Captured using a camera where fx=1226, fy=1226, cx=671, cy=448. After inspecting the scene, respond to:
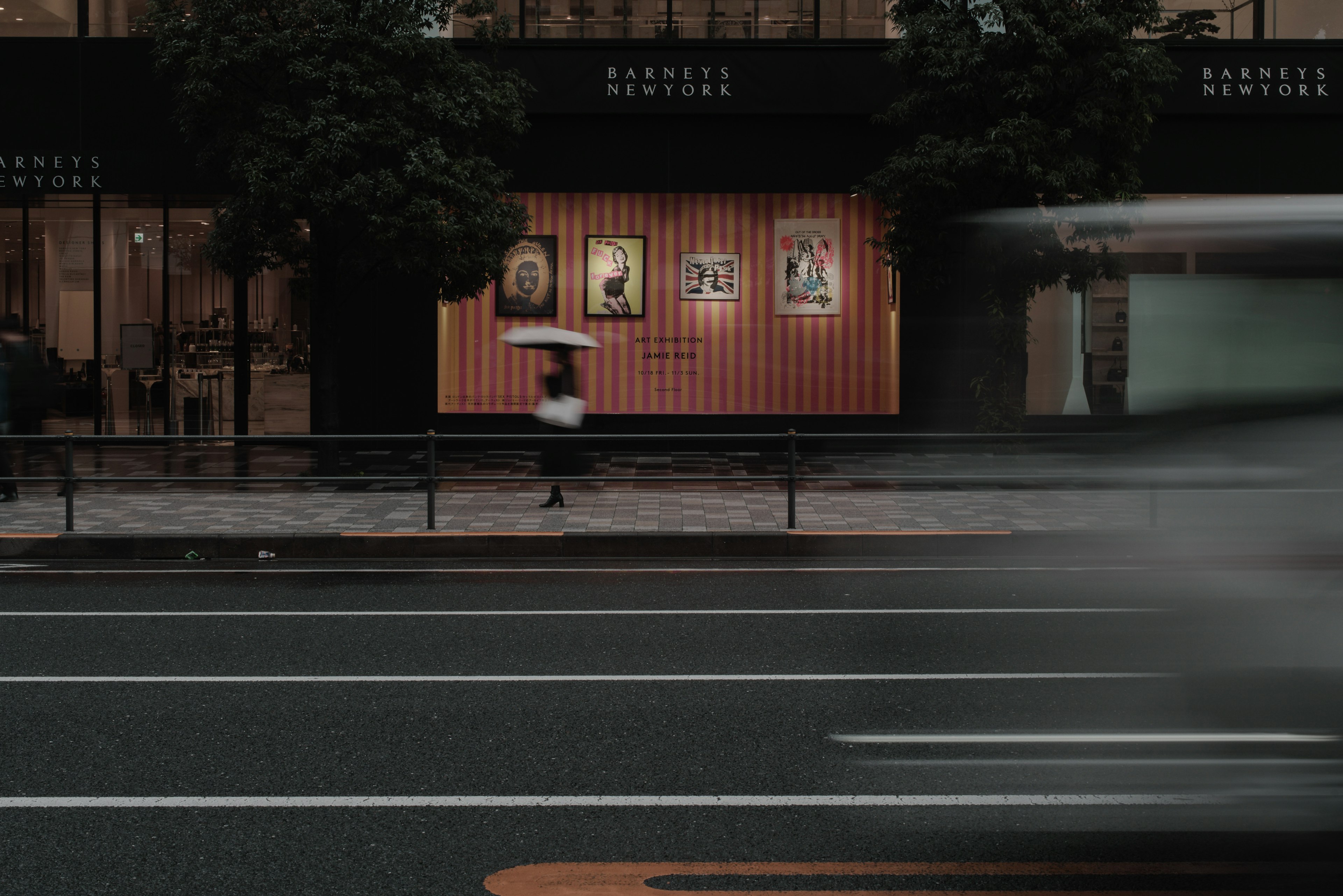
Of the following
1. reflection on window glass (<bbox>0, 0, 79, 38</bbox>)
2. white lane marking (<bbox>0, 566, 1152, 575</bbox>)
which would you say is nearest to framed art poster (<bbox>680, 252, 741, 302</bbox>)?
white lane marking (<bbox>0, 566, 1152, 575</bbox>)

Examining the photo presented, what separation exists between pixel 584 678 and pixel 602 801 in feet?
6.24

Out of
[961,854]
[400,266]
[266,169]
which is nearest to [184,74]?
[266,169]

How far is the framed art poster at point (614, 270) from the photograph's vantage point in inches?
741

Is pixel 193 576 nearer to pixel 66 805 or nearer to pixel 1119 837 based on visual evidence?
pixel 66 805

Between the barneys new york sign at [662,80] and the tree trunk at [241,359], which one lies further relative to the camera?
the tree trunk at [241,359]

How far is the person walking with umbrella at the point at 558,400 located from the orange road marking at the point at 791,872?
26.6ft

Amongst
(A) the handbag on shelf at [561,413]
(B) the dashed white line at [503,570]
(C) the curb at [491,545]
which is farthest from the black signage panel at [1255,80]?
(B) the dashed white line at [503,570]

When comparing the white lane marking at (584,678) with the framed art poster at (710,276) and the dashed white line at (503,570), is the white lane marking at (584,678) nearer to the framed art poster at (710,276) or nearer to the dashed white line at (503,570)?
the dashed white line at (503,570)

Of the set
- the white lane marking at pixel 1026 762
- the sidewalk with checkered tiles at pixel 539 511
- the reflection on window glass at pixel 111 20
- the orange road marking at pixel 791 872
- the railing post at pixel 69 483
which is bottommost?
the orange road marking at pixel 791 872

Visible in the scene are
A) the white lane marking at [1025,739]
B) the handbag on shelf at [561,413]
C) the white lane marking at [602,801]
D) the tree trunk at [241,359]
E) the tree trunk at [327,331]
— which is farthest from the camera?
the tree trunk at [241,359]

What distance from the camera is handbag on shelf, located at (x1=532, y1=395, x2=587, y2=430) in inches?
491

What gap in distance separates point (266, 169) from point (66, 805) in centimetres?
1025

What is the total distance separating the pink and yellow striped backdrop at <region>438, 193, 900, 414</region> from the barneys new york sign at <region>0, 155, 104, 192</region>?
5.61 metres

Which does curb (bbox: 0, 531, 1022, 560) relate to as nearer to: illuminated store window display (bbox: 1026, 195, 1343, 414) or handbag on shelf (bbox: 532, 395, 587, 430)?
handbag on shelf (bbox: 532, 395, 587, 430)
